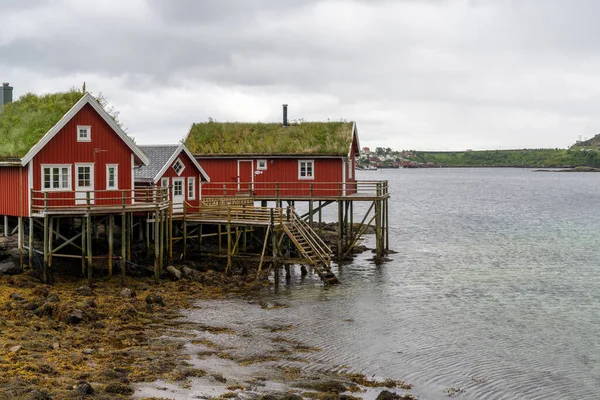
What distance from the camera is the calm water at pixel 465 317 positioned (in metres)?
21.2

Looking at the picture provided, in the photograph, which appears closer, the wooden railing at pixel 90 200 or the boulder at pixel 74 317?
the boulder at pixel 74 317

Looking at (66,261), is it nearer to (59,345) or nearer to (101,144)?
(101,144)

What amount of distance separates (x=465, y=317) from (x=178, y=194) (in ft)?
52.4

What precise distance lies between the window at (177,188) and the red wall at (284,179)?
5229mm

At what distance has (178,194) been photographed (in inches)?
1465

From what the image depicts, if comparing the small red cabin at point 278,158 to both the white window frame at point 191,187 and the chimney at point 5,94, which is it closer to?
the white window frame at point 191,187

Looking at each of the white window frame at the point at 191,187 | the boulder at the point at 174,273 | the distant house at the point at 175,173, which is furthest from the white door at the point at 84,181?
the white window frame at the point at 191,187

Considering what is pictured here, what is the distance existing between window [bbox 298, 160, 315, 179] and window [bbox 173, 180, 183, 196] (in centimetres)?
884

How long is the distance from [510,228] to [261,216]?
38380mm

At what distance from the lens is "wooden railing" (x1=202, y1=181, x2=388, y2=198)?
139 ft

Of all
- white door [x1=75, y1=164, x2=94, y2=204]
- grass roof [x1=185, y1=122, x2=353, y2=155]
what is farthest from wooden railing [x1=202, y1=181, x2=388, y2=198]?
white door [x1=75, y1=164, x2=94, y2=204]

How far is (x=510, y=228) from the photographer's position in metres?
66.7

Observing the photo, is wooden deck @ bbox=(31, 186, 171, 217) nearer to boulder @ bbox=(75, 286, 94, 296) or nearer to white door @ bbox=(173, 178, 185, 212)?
boulder @ bbox=(75, 286, 94, 296)

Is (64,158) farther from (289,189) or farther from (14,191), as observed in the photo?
(289,189)
